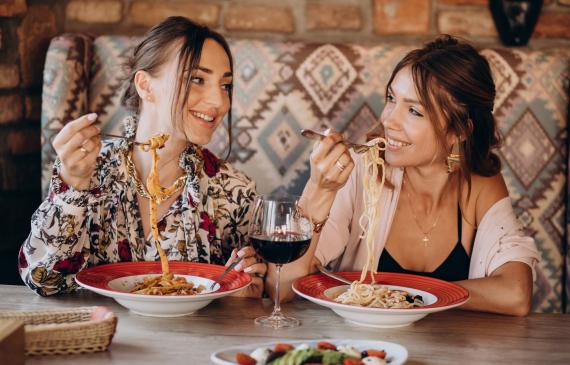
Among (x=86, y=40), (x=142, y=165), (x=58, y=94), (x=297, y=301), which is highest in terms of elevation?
(x=86, y=40)

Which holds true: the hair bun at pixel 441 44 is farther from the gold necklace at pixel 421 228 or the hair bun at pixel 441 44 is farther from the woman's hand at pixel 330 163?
the woman's hand at pixel 330 163

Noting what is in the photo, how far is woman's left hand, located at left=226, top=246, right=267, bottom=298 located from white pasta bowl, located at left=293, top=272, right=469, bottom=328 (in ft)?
0.57

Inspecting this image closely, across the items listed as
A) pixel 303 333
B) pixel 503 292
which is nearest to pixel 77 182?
pixel 303 333

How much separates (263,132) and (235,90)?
185mm

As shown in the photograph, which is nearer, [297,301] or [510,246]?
[297,301]

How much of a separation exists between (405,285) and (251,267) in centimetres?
37

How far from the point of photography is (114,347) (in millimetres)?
1309

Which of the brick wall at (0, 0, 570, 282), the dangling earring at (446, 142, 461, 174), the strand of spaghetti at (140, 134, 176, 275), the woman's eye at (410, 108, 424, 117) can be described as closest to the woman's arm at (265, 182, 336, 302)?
the strand of spaghetti at (140, 134, 176, 275)

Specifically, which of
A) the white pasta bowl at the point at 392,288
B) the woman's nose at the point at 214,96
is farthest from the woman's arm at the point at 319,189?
the woman's nose at the point at 214,96

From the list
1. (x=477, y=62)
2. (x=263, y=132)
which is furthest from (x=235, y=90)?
(x=477, y=62)

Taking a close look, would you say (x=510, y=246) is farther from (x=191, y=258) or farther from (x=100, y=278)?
(x=100, y=278)

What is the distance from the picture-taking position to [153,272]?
169cm

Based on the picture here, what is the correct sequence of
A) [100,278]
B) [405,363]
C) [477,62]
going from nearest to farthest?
1. [405,363]
2. [100,278]
3. [477,62]

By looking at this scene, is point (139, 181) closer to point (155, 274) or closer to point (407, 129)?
point (155, 274)
